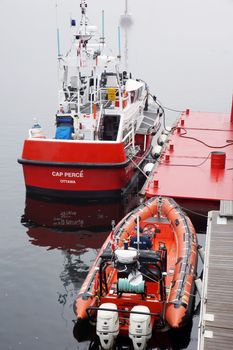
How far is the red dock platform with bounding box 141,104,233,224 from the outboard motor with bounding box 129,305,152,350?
5.26 m

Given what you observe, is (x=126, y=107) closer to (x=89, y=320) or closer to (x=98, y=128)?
(x=98, y=128)

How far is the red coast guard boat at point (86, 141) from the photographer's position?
13312 millimetres

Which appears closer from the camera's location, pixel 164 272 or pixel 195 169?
pixel 164 272

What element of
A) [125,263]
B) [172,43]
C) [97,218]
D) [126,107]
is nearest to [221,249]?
[125,263]

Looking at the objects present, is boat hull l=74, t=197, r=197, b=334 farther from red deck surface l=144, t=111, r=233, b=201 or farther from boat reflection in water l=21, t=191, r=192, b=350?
red deck surface l=144, t=111, r=233, b=201

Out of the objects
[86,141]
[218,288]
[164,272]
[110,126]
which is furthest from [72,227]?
[218,288]

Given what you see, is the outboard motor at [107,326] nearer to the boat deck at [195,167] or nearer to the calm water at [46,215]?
the calm water at [46,215]

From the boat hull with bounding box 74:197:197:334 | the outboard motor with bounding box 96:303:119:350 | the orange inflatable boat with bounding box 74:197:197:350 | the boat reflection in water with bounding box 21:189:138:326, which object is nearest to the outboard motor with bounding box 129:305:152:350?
the orange inflatable boat with bounding box 74:197:197:350

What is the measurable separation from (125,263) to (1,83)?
38.3 metres

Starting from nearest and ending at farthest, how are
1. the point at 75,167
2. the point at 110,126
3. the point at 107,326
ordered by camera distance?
the point at 107,326 → the point at 75,167 → the point at 110,126

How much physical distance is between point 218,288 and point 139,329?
1373 millimetres

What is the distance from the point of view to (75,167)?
1328 cm

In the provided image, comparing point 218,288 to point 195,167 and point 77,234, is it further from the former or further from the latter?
point 195,167

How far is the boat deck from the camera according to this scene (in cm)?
1234
